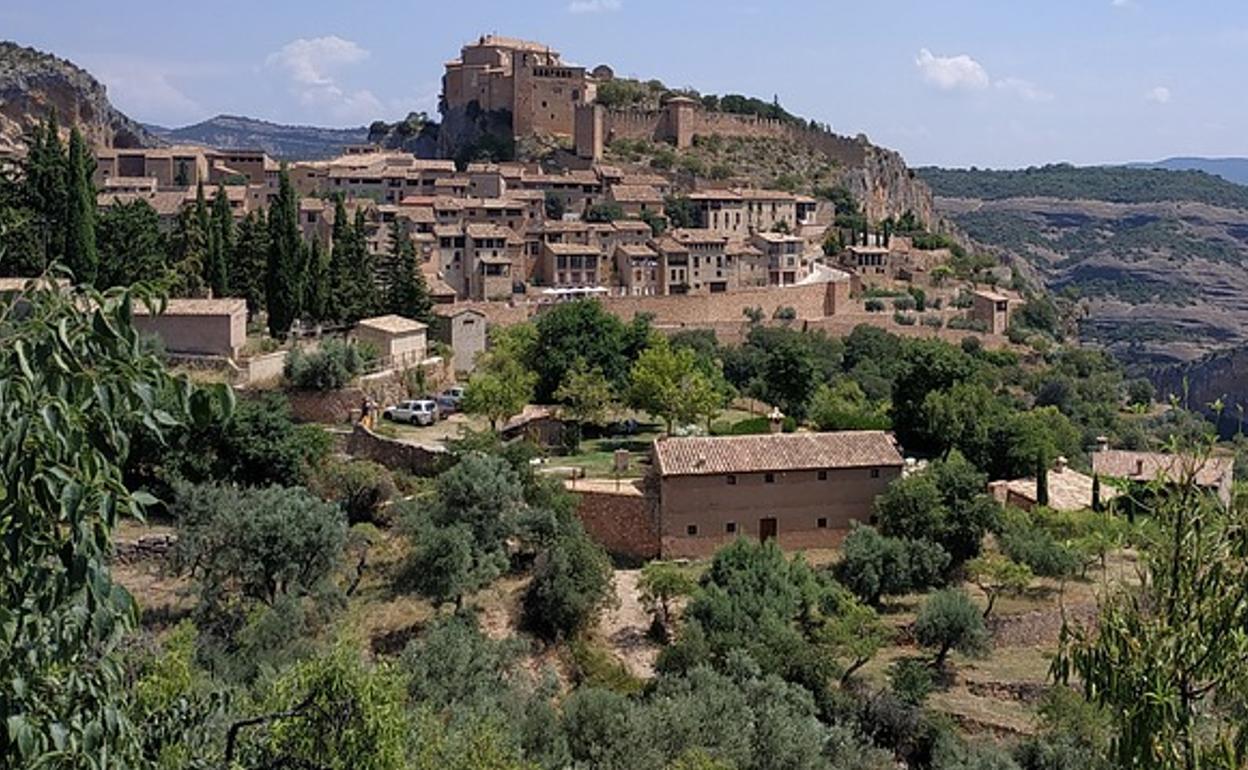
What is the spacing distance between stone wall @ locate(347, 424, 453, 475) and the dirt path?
4542 millimetres

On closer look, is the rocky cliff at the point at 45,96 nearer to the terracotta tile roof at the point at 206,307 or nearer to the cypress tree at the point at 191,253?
the cypress tree at the point at 191,253

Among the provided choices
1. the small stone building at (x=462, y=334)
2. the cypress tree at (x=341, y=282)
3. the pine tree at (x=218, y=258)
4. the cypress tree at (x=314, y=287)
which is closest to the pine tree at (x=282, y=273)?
the cypress tree at (x=314, y=287)

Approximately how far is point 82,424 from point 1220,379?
265ft

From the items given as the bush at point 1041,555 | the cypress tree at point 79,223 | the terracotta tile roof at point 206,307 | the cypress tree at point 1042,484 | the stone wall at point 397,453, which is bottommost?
the bush at point 1041,555

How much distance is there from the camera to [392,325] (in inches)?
1281

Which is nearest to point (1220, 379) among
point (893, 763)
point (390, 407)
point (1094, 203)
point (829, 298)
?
point (829, 298)

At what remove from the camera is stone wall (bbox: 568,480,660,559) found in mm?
24156

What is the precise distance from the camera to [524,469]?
23.8 m

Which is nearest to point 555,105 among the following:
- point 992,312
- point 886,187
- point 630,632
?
point 886,187

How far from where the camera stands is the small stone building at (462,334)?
35.9 m

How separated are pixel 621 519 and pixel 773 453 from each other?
10.8ft

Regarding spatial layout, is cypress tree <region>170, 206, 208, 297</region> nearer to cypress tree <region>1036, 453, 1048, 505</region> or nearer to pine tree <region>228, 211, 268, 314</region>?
pine tree <region>228, 211, 268, 314</region>

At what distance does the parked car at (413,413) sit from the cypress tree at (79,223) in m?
7.59

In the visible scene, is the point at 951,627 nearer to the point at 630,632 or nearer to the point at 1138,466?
the point at 630,632
